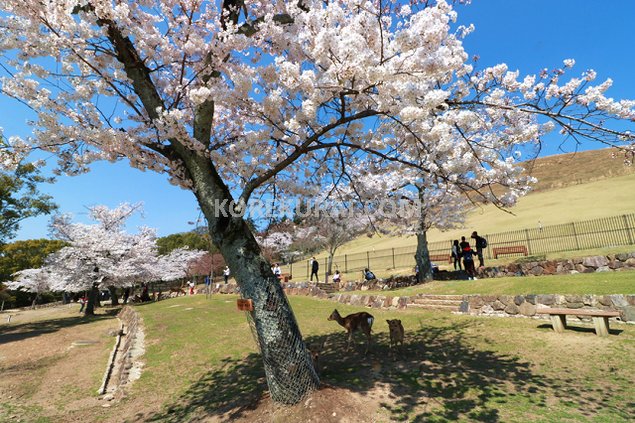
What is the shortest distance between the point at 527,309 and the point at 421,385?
5.62 metres

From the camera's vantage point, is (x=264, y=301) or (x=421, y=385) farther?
(x=421, y=385)

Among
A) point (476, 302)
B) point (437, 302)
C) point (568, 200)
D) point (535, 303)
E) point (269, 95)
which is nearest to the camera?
point (269, 95)

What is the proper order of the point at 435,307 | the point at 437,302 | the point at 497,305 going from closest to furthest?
Answer: the point at 497,305, the point at 435,307, the point at 437,302

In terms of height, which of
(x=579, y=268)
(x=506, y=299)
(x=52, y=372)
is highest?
(x=579, y=268)

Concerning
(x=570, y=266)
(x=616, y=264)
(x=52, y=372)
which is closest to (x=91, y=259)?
(x=52, y=372)

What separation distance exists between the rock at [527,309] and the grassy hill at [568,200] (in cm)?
1302

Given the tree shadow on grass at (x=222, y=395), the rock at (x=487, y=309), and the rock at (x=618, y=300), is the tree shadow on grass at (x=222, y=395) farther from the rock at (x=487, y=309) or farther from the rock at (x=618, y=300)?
the rock at (x=618, y=300)

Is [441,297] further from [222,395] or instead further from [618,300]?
[222,395]

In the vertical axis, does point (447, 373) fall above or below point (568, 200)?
below

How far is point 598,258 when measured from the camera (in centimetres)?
1345

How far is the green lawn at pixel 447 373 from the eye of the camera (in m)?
4.64

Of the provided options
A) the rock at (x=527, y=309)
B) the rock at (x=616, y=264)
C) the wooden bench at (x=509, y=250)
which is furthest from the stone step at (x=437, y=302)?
the wooden bench at (x=509, y=250)

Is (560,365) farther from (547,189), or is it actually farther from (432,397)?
(547,189)

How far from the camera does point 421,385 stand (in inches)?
217
